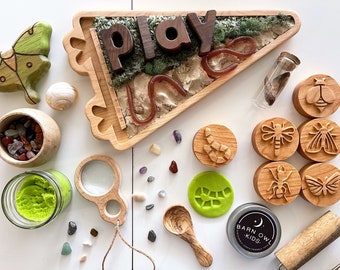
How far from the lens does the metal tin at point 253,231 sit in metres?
0.85

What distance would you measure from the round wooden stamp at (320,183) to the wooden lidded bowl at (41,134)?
537 millimetres

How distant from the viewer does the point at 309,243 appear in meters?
0.85

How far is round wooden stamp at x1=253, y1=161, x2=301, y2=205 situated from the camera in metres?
0.85

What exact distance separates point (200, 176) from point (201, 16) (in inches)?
13.5

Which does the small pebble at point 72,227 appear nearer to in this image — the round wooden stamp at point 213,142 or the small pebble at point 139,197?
the small pebble at point 139,197

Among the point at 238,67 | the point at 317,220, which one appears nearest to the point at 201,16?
the point at 238,67

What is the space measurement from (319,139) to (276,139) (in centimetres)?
10

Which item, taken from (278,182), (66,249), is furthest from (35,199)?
(278,182)

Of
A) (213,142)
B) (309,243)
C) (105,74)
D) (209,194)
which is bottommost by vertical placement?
(309,243)

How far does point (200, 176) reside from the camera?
34.1 inches

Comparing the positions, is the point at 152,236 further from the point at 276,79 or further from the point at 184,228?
the point at 276,79

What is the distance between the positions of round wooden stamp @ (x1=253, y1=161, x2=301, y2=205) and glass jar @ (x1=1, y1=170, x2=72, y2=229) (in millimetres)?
414

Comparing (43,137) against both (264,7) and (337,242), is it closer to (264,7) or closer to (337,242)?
(264,7)

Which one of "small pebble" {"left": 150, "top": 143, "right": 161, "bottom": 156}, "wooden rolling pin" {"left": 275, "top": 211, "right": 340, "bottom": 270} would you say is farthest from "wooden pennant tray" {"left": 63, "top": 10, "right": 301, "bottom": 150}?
"wooden rolling pin" {"left": 275, "top": 211, "right": 340, "bottom": 270}
